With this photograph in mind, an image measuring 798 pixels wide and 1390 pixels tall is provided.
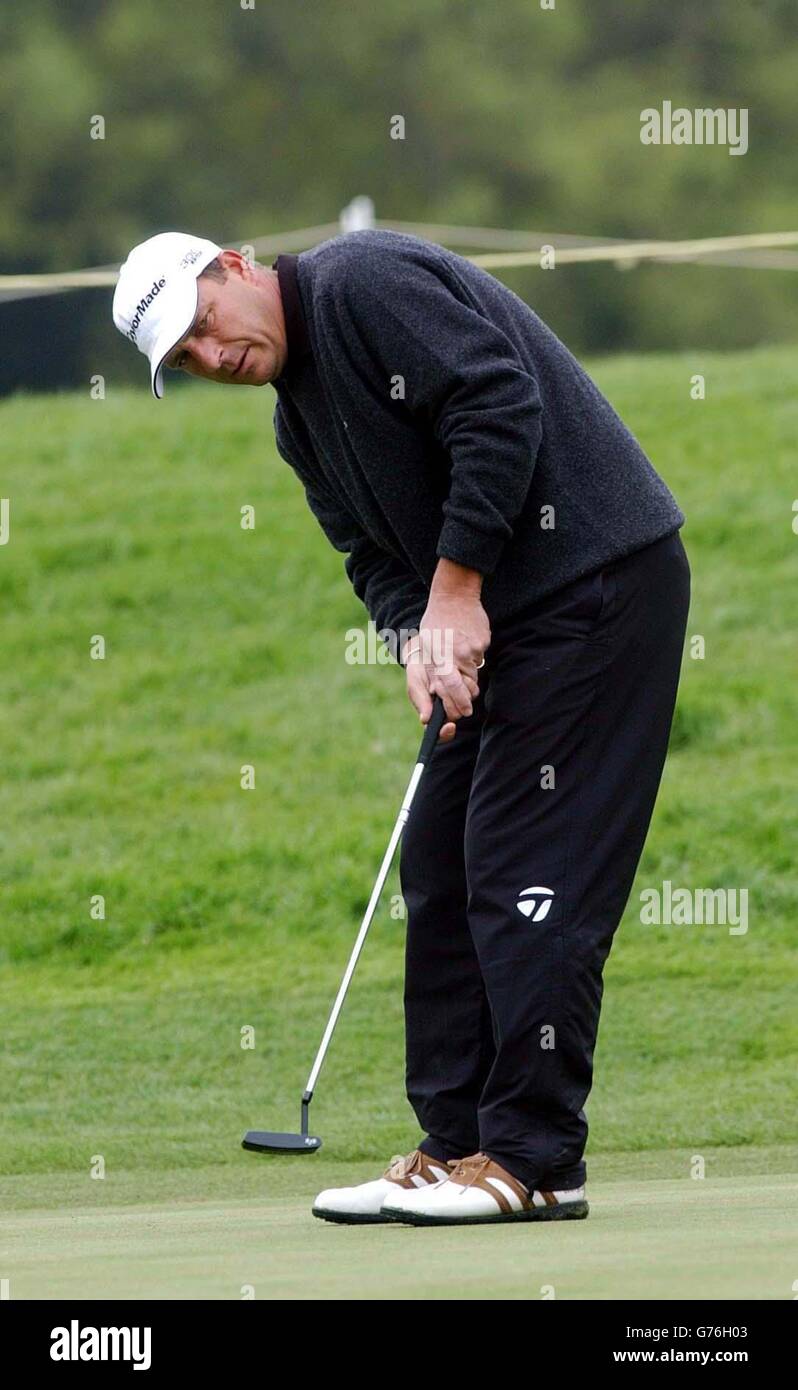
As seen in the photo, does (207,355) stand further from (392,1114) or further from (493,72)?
(493,72)

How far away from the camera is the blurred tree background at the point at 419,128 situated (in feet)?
74.1

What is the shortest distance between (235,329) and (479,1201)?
1.43m

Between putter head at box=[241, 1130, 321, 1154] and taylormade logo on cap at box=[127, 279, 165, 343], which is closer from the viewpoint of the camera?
taylormade logo on cap at box=[127, 279, 165, 343]

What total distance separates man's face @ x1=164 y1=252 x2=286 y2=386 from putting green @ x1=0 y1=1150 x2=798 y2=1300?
1.36 m

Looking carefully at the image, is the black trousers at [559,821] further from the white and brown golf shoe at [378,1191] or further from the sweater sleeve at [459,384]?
the sweater sleeve at [459,384]

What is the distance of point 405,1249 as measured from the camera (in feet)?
9.26

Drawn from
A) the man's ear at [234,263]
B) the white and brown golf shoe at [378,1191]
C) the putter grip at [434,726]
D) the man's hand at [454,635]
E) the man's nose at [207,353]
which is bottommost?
the white and brown golf shoe at [378,1191]

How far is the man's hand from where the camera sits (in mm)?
3418

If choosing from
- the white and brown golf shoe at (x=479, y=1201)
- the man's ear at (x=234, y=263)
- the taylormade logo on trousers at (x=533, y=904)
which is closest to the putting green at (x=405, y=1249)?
the white and brown golf shoe at (x=479, y=1201)

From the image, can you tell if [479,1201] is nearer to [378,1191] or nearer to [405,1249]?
[378,1191]

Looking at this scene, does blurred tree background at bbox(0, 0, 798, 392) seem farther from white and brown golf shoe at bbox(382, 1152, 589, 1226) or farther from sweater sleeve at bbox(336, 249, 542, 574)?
white and brown golf shoe at bbox(382, 1152, 589, 1226)

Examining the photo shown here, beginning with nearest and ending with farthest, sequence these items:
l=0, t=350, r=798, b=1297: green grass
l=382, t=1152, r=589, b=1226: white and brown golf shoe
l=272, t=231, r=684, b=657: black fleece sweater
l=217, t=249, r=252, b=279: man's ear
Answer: l=382, t=1152, r=589, b=1226: white and brown golf shoe
l=272, t=231, r=684, b=657: black fleece sweater
l=217, t=249, r=252, b=279: man's ear
l=0, t=350, r=798, b=1297: green grass
